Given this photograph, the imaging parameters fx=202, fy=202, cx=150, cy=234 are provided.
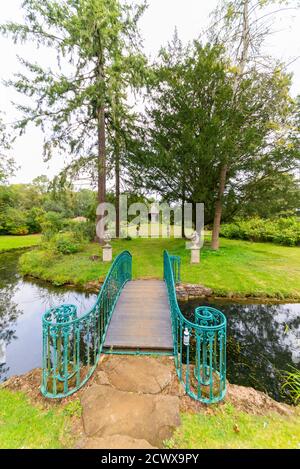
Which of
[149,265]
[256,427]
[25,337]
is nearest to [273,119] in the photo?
[149,265]

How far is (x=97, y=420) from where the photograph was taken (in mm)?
2225

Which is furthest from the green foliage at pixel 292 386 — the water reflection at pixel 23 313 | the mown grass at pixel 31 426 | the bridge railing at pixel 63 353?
the water reflection at pixel 23 313

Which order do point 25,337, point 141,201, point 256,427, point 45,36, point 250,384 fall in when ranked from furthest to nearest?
point 141,201 → point 45,36 → point 25,337 → point 250,384 → point 256,427

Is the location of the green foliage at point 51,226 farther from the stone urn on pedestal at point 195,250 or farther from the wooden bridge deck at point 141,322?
the stone urn on pedestal at point 195,250

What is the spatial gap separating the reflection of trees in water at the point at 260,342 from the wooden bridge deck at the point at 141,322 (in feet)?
4.22

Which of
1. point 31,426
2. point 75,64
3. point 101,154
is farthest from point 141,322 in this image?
point 75,64

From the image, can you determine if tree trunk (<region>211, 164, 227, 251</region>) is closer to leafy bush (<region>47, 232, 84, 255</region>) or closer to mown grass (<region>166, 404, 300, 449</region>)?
leafy bush (<region>47, 232, 84, 255</region>)

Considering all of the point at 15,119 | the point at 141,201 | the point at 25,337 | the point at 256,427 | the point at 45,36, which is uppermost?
the point at 45,36

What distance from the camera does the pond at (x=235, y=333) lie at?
3773 mm

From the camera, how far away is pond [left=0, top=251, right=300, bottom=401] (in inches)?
149

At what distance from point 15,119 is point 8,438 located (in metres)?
11.0

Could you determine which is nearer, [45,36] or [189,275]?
[189,275]
